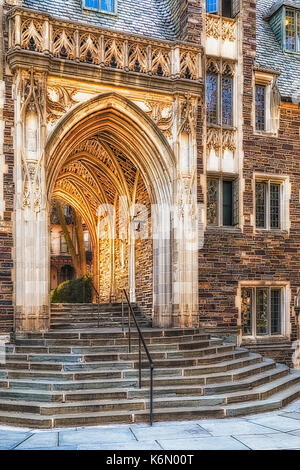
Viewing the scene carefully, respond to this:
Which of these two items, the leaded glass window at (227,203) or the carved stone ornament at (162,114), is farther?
the leaded glass window at (227,203)

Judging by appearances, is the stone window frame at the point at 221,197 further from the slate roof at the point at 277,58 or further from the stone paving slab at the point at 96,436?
the stone paving slab at the point at 96,436

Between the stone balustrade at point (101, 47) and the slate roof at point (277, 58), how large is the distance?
315 cm

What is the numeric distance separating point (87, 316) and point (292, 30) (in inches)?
418

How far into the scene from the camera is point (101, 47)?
12.1 meters

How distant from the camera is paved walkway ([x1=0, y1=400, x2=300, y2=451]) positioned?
658 centimetres

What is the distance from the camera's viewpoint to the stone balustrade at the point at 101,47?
37.2ft

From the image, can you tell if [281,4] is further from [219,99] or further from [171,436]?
[171,436]

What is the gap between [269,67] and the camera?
49.8 feet

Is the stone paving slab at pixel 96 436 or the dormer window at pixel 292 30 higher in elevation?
the dormer window at pixel 292 30

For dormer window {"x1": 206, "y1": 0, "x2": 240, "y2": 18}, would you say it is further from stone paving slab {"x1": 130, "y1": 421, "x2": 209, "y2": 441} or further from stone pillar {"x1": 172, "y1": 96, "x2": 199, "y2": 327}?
stone paving slab {"x1": 130, "y1": 421, "x2": 209, "y2": 441}

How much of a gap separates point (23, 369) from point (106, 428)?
2390 mm

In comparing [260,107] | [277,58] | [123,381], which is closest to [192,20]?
[260,107]

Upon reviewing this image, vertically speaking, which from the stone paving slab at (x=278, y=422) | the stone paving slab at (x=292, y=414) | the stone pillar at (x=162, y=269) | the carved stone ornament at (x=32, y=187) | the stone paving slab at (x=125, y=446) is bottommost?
the stone paving slab at (x=292, y=414)

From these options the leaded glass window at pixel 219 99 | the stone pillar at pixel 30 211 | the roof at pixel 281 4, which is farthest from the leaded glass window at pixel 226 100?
the stone pillar at pixel 30 211
